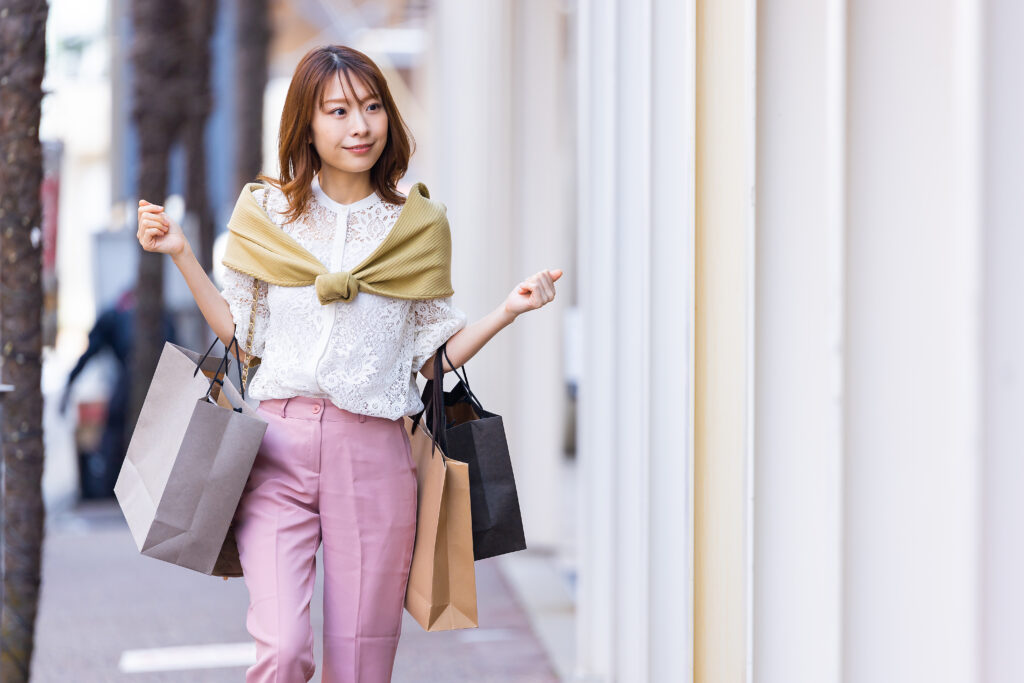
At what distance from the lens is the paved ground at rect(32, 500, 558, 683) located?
16.0 feet

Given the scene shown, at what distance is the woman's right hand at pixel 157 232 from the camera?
2734mm

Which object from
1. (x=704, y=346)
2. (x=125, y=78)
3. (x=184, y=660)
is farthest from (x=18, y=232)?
(x=125, y=78)

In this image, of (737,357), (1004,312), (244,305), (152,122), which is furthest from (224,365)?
(152,122)

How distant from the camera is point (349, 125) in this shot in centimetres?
278

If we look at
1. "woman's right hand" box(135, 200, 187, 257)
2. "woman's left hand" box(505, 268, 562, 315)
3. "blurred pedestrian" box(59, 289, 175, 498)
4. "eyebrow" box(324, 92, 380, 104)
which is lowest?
"blurred pedestrian" box(59, 289, 175, 498)

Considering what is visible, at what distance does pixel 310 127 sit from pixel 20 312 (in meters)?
1.15

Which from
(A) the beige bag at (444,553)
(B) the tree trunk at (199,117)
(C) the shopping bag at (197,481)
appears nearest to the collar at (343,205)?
(C) the shopping bag at (197,481)

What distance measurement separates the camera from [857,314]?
6.97ft

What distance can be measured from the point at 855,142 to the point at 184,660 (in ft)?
12.8

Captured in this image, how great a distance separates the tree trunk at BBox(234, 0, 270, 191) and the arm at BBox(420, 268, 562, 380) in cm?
1128

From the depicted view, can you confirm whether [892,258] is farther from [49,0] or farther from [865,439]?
[49,0]

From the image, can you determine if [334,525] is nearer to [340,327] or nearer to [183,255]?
[340,327]

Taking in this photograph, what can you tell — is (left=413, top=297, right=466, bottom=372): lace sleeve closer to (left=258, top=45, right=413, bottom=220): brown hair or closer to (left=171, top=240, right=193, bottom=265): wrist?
(left=258, top=45, right=413, bottom=220): brown hair

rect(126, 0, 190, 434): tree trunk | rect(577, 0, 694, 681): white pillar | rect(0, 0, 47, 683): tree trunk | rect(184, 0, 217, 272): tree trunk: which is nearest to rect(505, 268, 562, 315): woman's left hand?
rect(577, 0, 694, 681): white pillar
